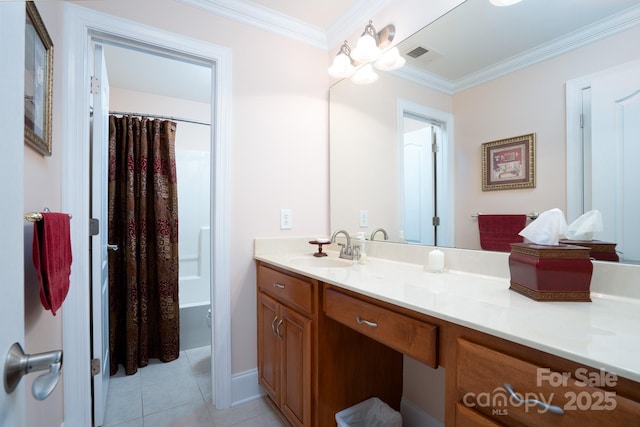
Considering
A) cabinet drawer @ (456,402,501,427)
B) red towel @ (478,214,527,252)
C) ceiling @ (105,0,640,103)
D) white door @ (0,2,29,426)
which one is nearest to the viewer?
white door @ (0,2,29,426)

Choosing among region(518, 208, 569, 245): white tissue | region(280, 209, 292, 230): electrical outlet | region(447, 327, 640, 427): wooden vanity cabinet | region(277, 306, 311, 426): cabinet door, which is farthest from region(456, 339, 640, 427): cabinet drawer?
region(280, 209, 292, 230): electrical outlet

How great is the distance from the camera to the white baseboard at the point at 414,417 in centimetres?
141

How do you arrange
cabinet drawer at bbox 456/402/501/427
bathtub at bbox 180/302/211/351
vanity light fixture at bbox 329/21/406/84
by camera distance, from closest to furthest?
cabinet drawer at bbox 456/402/501/427, vanity light fixture at bbox 329/21/406/84, bathtub at bbox 180/302/211/351

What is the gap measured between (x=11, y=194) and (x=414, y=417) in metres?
1.79

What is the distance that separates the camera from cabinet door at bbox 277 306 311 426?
1270 millimetres

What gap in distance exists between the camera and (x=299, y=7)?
1.81 meters

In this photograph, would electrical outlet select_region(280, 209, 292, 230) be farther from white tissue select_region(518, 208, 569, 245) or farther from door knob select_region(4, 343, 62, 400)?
door knob select_region(4, 343, 62, 400)

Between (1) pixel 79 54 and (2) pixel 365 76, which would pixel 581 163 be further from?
(1) pixel 79 54

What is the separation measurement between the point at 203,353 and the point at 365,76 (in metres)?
2.47

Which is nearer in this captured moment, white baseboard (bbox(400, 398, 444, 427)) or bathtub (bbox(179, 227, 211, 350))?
white baseboard (bbox(400, 398, 444, 427))

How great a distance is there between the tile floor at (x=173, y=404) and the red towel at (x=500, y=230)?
4.53 feet

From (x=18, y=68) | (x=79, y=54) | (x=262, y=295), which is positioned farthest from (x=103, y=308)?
(x=18, y=68)

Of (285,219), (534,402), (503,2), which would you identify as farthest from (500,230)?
(285,219)

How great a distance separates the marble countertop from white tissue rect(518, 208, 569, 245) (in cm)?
20
